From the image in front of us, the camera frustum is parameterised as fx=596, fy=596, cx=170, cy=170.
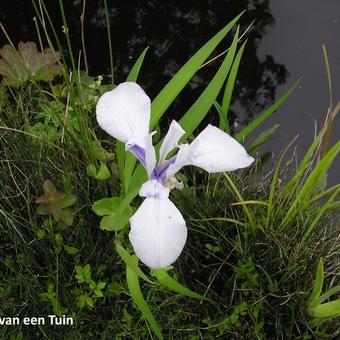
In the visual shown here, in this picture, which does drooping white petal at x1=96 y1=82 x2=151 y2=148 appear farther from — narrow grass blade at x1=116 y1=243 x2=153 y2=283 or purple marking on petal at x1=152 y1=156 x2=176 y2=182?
narrow grass blade at x1=116 y1=243 x2=153 y2=283

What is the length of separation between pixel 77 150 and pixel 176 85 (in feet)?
1.32

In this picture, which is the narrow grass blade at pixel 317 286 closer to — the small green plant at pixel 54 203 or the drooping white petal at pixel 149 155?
the drooping white petal at pixel 149 155

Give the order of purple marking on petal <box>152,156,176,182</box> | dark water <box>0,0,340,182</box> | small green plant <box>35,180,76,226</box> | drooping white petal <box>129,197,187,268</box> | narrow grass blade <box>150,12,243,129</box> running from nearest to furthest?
drooping white petal <box>129,197,187,268</box> < purple marking on petal <box>152,156,176,182</box> < narrow grass blade <box>150,12,243,129</box> < small green plant <box>35,180,76,226</box> < dark water <box>0,0,340,182</box>

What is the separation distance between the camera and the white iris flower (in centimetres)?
84

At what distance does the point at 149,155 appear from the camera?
Answer: 0.91 m

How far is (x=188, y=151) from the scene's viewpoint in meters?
0.90

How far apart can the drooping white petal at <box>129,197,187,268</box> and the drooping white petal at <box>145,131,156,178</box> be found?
9cm

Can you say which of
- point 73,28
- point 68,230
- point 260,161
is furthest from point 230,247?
point 73,28

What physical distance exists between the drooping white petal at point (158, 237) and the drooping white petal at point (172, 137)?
118 mm

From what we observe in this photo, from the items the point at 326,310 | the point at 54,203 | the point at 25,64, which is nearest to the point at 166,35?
the point at 25,64

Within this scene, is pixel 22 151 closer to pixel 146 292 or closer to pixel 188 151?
pixel 146 292

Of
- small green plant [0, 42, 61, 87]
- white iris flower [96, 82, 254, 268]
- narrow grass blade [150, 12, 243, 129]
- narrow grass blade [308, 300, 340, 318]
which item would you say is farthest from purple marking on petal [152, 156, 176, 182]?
small green plant [0, 42, 61, 87]

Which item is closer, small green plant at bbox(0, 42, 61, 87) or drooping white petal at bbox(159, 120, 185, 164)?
drooping white petal at bbox(159, 120, 185, 164)

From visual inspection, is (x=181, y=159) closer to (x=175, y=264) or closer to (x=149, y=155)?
(x=149, y=155)
